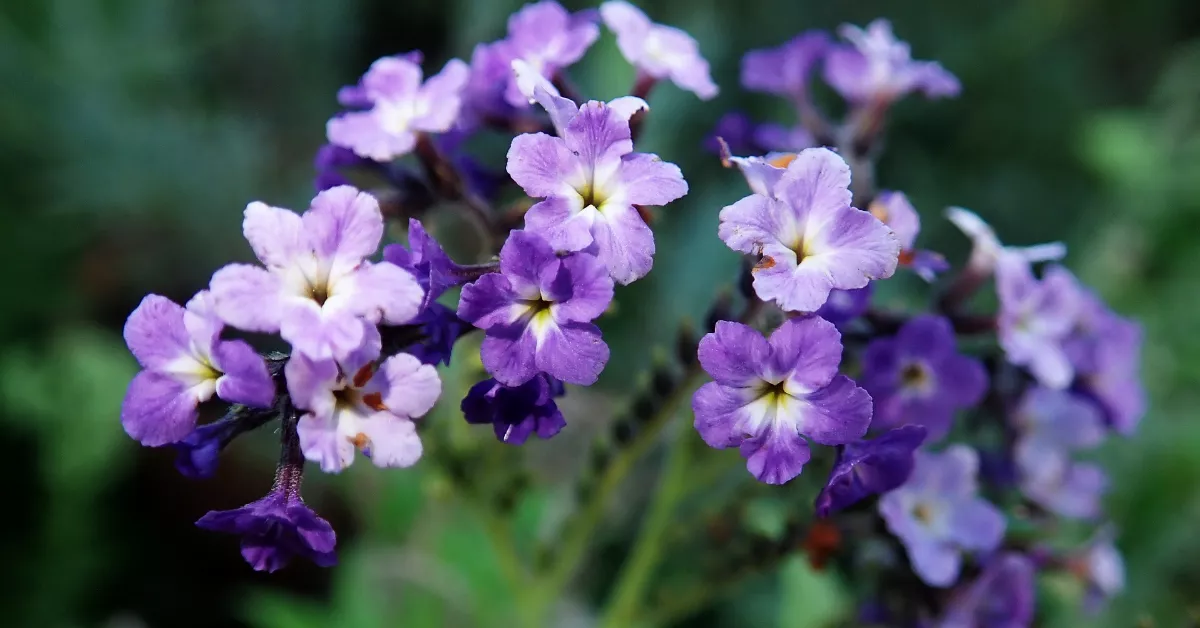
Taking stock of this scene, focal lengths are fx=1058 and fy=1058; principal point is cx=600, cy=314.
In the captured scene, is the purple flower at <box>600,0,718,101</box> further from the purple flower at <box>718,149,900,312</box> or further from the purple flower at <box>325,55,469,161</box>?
the purple flower at <box>718,149,900,312</box>

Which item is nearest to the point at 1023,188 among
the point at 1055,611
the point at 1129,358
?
the point at 1055,611

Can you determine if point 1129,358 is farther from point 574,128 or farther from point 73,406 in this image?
point 73,406

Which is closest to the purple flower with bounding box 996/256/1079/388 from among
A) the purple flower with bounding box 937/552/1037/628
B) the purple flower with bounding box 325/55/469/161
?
the purple flower with bounding box 937/552/1037/628

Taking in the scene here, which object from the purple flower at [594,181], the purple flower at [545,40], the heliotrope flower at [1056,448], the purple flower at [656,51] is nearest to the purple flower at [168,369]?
the purple flower at [594,181]

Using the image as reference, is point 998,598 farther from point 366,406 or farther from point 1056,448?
point 366,406

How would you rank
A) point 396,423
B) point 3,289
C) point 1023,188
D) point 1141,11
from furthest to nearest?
point 1141,11 → point 1023,188 → point 3,289 → point 396,423
